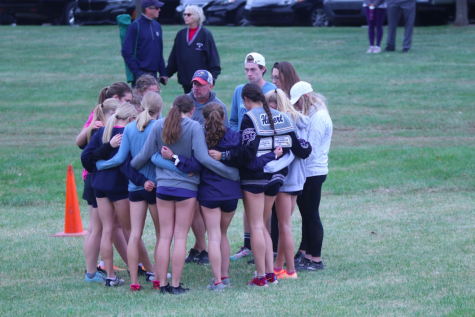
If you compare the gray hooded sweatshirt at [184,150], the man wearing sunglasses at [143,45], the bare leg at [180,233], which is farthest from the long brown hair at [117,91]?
the man wearing sunglasses at [143,45]

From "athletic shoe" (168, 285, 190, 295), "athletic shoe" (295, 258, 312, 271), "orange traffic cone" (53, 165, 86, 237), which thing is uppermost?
"athletic shoe" (168, 285, 190, 295)

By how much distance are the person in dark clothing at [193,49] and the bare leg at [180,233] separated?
366 centimetres

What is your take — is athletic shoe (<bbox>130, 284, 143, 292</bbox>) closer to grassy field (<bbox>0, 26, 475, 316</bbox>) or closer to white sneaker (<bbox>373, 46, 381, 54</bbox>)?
grassy field (<bbox>0, 26, 475, 316</bbox>)

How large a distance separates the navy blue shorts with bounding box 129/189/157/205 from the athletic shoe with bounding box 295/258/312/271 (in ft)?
5.64

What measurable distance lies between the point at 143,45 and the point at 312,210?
14.2ft

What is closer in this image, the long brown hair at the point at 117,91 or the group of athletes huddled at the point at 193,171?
the group of athletes huddled at the point at 193,171

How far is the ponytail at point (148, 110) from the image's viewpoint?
6.52m

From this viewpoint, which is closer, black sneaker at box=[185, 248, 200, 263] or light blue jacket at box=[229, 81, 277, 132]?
light blue jacket at box=[229, 81, 277, 132]

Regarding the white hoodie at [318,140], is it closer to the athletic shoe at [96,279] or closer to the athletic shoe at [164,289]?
the athletic shoe at [164,289]

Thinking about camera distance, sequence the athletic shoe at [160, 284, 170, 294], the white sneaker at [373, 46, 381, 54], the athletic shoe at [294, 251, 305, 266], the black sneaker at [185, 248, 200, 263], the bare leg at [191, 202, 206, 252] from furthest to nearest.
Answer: the white sneaker at [373, 46, 381, 54], the black sneaker at [185, 248, 200, 263], the bare leg at [191, 202, 206, 252], the athletic shoe at [294, 251, 305, 266], the athletic shoe at [160, 284, 170, 294]

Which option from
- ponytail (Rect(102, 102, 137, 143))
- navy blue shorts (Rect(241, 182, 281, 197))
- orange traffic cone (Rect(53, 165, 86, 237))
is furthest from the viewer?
orange traffic cone (Rect(53, 165, 86, 237))

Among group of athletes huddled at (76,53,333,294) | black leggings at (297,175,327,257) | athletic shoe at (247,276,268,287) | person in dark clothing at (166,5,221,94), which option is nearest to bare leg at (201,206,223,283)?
group of athletes huddled at (76,53,333,294)

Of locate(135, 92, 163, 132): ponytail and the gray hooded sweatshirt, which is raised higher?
locate(135, 92, 163, 132): ponytail

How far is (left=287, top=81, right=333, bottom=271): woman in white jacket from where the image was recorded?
714 cm
